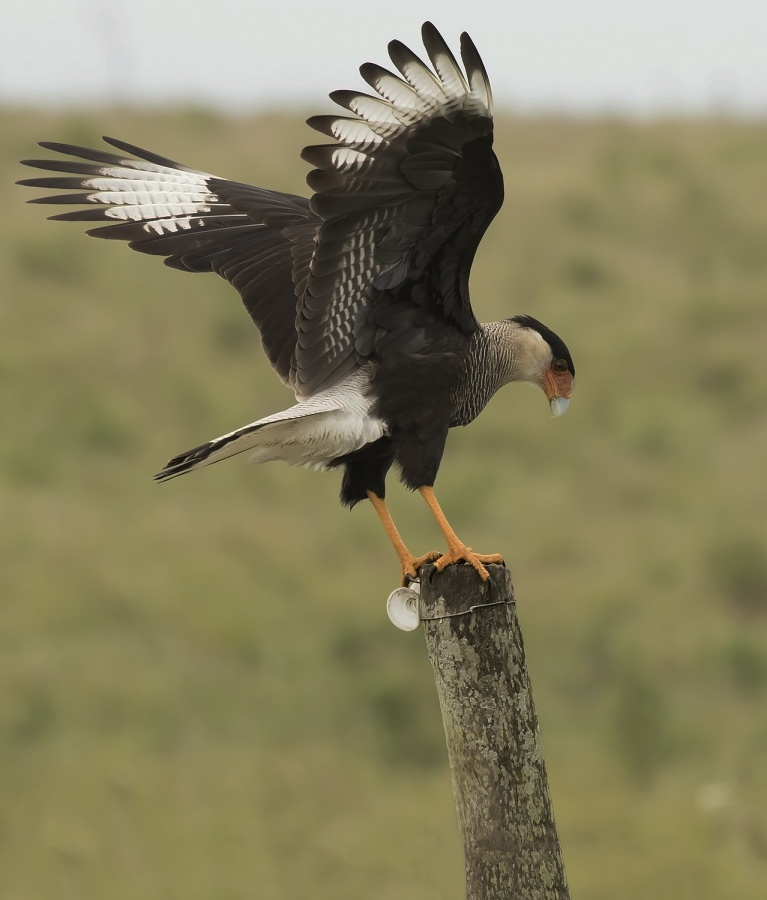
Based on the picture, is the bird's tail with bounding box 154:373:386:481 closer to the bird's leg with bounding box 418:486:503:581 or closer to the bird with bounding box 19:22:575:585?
the bird with bounding box 19:22:575:585

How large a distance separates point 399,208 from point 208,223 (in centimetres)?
141

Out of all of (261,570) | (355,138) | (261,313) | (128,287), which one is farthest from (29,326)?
(355,138)

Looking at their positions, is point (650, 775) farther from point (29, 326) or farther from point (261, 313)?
point (29, 326)

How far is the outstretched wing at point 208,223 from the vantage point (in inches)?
190

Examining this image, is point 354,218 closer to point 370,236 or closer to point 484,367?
point 370,236

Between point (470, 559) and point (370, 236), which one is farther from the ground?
point (370, 236)

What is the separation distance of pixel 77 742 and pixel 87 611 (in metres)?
1.32

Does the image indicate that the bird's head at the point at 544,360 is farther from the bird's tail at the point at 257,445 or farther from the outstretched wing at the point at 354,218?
the bird's tail at the point at 257,445

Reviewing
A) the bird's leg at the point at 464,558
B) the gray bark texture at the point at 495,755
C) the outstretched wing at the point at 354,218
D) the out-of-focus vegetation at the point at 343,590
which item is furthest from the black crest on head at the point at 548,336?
the out-of-focus vegetation at the point at 343,590

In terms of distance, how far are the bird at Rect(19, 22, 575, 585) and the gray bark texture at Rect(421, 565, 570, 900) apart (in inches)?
6.4

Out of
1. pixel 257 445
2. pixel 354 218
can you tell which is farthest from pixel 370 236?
pixel 257 445

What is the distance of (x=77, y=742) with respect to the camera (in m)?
8.70

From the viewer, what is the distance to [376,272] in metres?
4.18

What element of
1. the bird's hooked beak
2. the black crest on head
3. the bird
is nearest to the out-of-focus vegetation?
the bird's hooked beak
